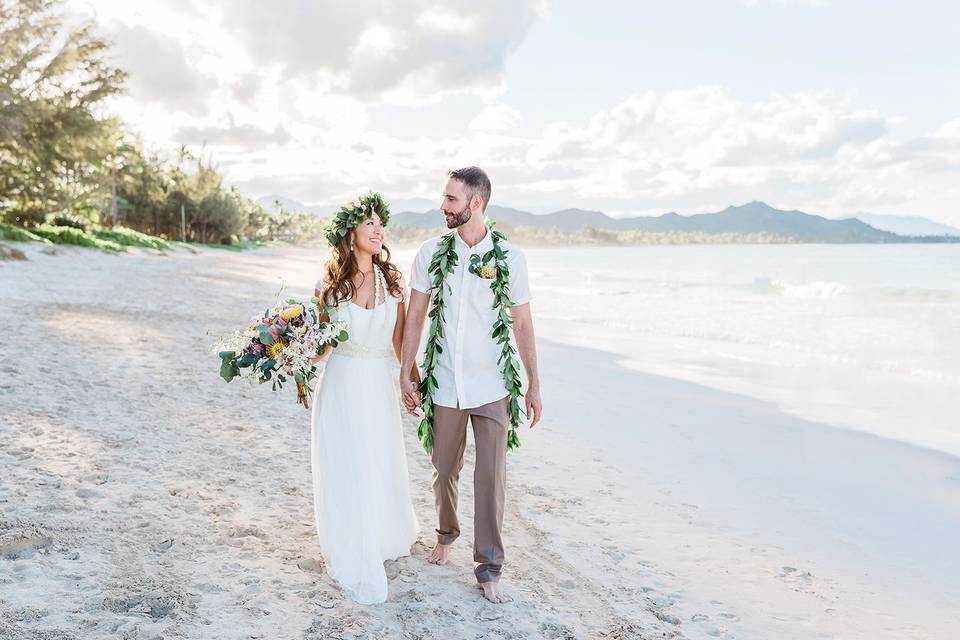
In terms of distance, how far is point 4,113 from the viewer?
80.7 feet

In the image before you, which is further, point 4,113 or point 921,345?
point 4,113

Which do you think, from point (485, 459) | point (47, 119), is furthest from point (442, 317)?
point (47, 119)

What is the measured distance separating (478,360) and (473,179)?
96 centimetres

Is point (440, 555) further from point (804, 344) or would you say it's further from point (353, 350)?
point (804, 344)

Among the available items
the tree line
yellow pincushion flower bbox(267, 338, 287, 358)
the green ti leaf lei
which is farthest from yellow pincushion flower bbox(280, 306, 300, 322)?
the tree line

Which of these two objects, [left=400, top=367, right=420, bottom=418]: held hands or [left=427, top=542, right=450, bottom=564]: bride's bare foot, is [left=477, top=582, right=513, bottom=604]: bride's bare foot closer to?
[left=427, top=542, right=450, bottom=564]: bride's bare foot

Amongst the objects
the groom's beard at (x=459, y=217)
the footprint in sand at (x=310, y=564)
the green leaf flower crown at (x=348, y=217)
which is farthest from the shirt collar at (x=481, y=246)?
the footprint in sand at (x=310, y=564)

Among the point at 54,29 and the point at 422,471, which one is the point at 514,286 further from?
the point at 54,29

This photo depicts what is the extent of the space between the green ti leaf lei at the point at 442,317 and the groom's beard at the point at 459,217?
141mm

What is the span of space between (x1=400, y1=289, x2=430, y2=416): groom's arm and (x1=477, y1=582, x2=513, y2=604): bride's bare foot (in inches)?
40.2

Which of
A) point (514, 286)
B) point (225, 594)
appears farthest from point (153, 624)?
point (514, 286)

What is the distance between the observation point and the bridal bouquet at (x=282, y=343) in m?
3.87

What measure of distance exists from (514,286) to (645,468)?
11.7ft

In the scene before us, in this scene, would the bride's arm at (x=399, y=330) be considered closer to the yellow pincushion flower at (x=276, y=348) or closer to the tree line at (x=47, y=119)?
the yellow pincushion flower at (x=276, y=348)
